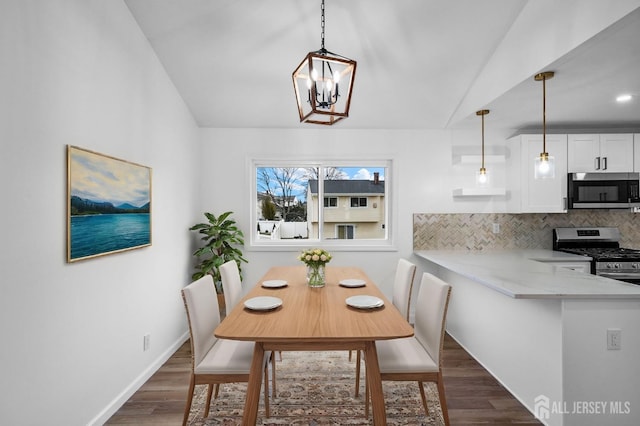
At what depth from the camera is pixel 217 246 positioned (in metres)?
3.72

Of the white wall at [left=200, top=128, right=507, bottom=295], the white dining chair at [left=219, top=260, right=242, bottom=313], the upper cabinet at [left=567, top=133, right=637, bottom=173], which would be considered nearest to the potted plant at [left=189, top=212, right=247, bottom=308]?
the white wall at [left=200, top=128, right=507, bottom=295]

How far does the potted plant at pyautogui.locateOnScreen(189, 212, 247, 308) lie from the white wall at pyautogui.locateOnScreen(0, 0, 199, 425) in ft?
2.22

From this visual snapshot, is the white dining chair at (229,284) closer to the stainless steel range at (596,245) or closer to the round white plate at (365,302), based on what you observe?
the round white plate at (365,302)

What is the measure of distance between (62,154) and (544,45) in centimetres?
304

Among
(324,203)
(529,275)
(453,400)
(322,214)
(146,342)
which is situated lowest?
(453,400)

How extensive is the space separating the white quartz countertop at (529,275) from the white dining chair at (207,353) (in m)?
1.64

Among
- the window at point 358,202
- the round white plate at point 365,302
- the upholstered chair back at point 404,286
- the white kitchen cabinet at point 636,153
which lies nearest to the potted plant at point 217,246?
the window at point 358,202

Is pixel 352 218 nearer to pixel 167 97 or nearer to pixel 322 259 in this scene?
pixel 322 259

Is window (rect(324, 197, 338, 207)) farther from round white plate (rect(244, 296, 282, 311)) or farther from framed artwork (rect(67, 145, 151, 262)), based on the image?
round white plate (rect(244, 296, 282, 311))

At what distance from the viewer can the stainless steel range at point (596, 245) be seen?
3309mm

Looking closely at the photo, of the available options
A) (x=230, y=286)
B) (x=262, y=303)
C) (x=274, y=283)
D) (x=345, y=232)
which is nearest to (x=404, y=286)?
(x=274, y=283)

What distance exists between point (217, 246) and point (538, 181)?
357 centimetres

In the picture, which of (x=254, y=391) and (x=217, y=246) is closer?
(x=254, y=391)

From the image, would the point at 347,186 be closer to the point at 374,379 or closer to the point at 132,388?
the point at 374,379
